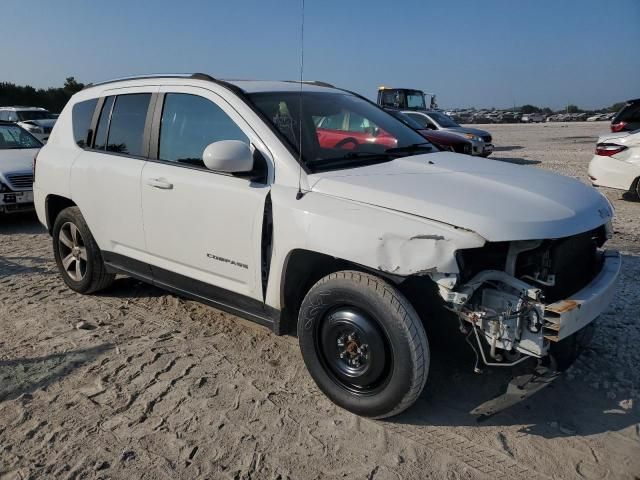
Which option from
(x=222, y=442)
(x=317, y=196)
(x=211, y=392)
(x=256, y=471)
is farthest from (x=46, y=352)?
(x=317, y=196)

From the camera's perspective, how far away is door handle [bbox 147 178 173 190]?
383 cm

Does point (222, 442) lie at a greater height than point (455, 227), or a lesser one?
lesser

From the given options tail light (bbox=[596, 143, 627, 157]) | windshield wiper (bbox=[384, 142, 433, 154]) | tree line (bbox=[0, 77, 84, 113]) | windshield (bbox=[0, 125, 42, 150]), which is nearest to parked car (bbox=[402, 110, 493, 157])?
tail light (bbox=[596, 143, 627, 157])

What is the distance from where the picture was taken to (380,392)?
3.00 metres

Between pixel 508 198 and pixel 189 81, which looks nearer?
pixel 508 198

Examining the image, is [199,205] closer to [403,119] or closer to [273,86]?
[273,86]

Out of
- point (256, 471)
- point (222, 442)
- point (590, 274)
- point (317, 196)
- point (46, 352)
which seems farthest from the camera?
point (46, 352)

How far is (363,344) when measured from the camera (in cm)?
302

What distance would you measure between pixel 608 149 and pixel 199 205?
312 inches

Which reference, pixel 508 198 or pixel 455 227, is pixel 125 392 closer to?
pixel 455 227

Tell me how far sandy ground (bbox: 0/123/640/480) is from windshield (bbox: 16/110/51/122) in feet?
67.6

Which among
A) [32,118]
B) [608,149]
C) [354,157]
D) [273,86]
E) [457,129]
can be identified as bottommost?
[32,118]

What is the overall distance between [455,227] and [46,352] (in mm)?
3014

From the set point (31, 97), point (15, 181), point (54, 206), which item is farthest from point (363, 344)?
point (31, 97)
